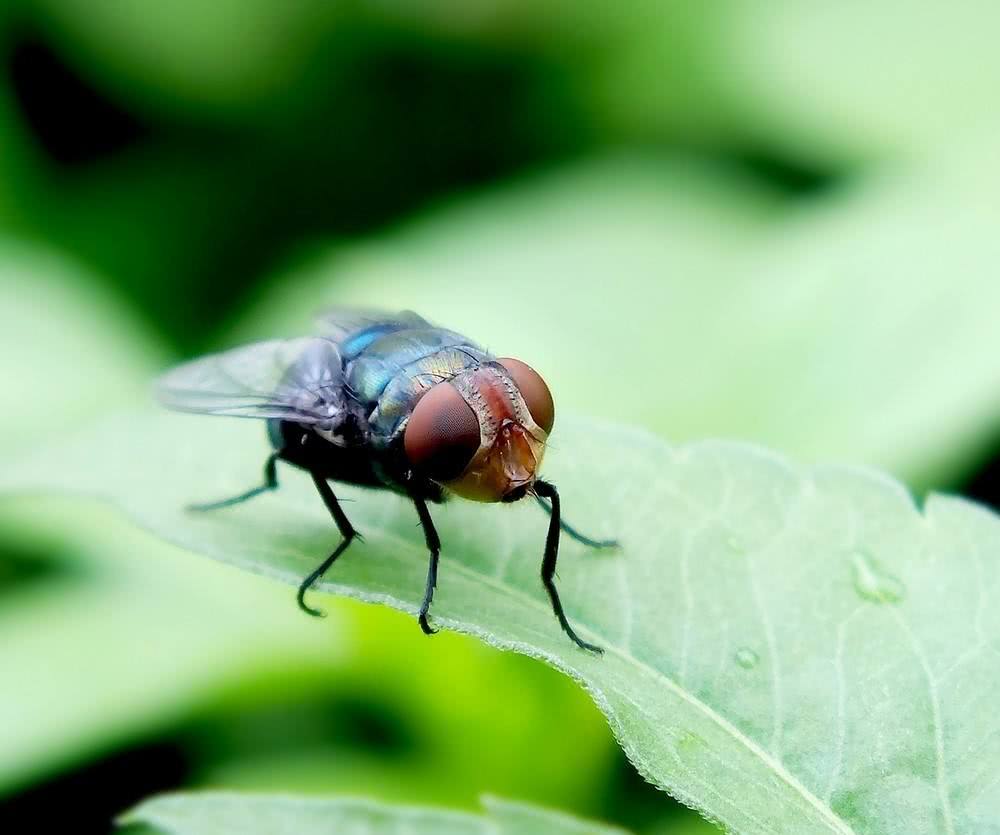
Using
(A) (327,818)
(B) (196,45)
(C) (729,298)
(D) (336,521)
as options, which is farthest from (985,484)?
(B) (196,45)

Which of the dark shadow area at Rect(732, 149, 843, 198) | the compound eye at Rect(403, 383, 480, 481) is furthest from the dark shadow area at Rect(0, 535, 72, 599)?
the dark shadow area at Rect(732, 149, 843, 198)

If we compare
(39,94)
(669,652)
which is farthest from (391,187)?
(669,652)

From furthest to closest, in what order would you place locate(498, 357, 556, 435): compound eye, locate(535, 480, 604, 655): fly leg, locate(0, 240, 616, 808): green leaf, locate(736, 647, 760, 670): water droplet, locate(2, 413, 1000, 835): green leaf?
locate(0, 240, 616, 808): green leaf → locate(498, 357, 556, 435): compound eye → locate(535, 480, 604, 655): fly leg → locate(736, 647, 760, 670): water droplet → locate(2, 413, 1000, 835): green leaf

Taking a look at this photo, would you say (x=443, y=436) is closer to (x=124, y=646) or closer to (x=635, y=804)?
(x=635, y=804)

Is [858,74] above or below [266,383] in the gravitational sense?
above

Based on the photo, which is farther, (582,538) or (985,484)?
(985,484)

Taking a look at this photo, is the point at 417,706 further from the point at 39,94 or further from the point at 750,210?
the point at 39,94

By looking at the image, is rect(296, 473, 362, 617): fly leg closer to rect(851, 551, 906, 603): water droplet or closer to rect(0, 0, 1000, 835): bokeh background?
rect(0, 0, 1000, 835): bokeh background
